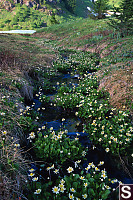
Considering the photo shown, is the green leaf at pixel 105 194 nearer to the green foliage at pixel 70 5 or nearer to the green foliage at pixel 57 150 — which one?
the green foliage at pixel 57 150

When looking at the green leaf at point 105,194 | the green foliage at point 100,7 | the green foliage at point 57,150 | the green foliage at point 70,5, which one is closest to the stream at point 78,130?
the green foliage at point 57,150

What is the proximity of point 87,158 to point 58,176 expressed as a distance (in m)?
1.15

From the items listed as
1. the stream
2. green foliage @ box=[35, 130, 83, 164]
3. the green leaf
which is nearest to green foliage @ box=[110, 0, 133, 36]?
the stream

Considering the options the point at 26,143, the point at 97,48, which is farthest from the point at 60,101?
the point at 97,48

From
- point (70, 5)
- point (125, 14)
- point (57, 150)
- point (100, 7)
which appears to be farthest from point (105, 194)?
point (70, 5)

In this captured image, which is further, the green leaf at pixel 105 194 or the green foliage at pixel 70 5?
the green foliage at pixel 70 5

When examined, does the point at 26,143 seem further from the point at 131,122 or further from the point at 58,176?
the point at 131,122

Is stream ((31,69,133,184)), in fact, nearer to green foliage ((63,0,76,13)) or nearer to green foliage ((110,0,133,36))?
green foliage ((110,0,133,36))

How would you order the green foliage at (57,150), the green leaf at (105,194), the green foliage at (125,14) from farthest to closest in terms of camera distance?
the green foliage at (125,14), the green foliage at (57,150), the green leaf at (105,194)

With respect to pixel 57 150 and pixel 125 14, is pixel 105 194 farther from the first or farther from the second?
pixel 125 14

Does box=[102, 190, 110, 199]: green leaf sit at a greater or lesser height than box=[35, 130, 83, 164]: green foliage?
lesser

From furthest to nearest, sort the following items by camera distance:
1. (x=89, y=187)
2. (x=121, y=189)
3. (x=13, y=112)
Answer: (x=13, y=112) < (x=89, y=187) < (x=121, y=189)

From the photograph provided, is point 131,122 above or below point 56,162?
above

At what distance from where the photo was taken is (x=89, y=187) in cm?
290
